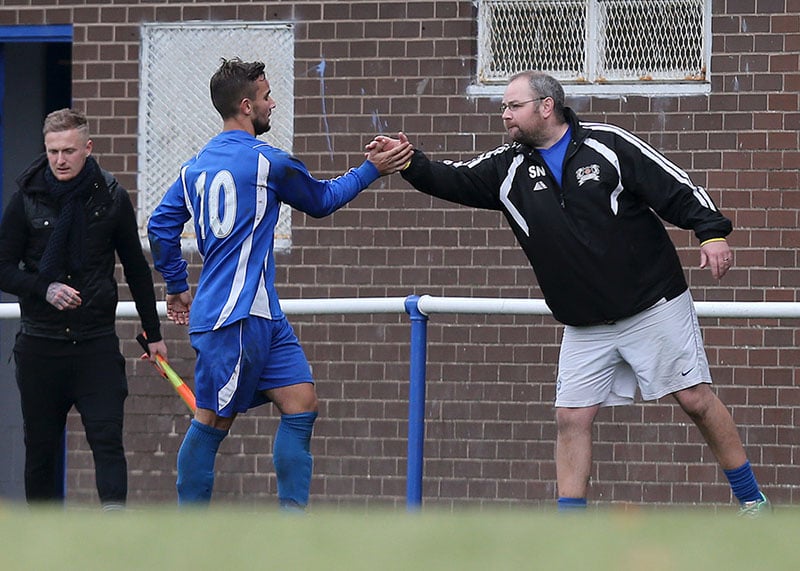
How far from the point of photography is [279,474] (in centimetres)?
664

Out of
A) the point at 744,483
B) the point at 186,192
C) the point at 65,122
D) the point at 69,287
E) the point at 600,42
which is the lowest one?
the point at 744,483

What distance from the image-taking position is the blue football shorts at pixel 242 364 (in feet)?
21.2

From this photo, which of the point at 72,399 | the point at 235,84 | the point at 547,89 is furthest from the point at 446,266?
the point at 235,84

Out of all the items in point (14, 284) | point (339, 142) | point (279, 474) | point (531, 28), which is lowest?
point (279, 474)

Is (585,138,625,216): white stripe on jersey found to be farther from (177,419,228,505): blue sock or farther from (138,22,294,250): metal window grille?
(138,22,294,250): metal window grille

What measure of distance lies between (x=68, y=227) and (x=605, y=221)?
2.22 meters

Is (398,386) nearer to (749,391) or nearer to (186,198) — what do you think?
(749,391)

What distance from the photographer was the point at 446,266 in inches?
370

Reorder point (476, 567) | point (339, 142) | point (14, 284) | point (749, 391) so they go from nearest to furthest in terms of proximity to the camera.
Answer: point (476, 567) < point (14, 284) < point (749, 391) < point (339, 142)

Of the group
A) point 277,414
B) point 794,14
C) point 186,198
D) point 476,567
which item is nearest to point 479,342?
point 277,414

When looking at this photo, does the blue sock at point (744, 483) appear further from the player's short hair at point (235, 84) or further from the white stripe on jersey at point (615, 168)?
the player's short hair at point (235, 84)

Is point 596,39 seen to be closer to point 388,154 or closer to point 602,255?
point 388,154

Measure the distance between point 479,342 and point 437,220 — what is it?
73 cm

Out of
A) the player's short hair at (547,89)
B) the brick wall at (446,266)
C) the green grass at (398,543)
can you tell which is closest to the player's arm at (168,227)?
the player's short hair at (547,89)
